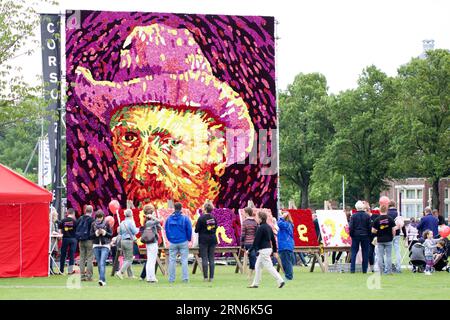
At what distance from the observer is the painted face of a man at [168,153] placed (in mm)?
36688

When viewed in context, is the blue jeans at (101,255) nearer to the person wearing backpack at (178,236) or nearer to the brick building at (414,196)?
the person wearing backpack at (178,236)

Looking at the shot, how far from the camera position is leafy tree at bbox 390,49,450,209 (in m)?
69.0

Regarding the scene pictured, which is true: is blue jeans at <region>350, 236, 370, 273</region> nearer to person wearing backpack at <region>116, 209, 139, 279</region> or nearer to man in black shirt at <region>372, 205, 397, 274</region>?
man in black shirt at <region>372, 205, 397, 274</region>

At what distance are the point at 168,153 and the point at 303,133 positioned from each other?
49.2m

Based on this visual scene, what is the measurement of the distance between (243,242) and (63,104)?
10.7 meters

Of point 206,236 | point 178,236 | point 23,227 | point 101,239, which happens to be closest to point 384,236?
point 206,236

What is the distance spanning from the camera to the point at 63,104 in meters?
36.1

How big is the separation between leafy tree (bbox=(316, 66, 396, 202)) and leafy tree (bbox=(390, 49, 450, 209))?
4418mm

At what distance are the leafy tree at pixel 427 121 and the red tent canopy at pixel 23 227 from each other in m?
42.5

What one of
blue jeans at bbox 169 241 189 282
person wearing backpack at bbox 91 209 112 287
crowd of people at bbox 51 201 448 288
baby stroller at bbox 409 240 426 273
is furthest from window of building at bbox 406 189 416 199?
person wearing backpack at bbox 91 209 112 287

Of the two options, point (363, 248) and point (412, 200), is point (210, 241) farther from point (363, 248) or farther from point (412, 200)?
point (412, 200)

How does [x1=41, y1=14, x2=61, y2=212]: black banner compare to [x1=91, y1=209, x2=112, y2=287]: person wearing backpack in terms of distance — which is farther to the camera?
[x1=41, y1=14, x2=61, y2=212]: black banner

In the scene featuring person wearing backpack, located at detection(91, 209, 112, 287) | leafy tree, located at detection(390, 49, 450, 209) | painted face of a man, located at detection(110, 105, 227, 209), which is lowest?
person wearing backpack, located at detection(91, 209, 112, 287)
